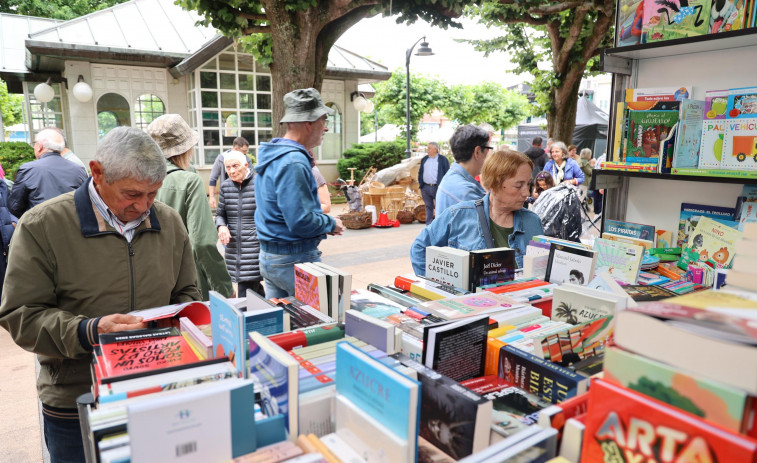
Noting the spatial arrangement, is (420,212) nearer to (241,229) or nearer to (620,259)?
(241,229)

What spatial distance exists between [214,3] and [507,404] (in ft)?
19.8

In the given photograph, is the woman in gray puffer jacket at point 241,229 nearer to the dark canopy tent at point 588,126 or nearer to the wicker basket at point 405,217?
the wicker basket at point 405,217

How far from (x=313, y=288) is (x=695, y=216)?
2.41m

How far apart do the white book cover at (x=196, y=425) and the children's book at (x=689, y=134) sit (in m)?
2.62

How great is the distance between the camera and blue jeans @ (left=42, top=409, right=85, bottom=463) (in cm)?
184

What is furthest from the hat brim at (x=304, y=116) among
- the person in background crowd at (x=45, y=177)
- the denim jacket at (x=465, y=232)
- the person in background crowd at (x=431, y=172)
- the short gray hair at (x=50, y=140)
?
the person in background crowd at (x=431, y=172)

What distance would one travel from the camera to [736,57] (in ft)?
9.05

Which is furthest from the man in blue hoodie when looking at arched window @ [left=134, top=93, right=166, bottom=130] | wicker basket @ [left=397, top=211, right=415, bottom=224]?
arched window @ [left=134, top=93, right=166, bottom=130]

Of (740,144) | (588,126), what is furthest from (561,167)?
(588,126)

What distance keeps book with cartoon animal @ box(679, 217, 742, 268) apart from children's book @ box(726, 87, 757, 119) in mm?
560

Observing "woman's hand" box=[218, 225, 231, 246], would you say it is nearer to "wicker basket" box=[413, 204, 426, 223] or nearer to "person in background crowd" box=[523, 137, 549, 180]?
"person in background crowd" box=[523, 137, 549, 180]

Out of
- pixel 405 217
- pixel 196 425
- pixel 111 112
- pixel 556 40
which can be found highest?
pixel 556 40

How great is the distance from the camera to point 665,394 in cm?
81

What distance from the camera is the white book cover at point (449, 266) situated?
85.7 inches
